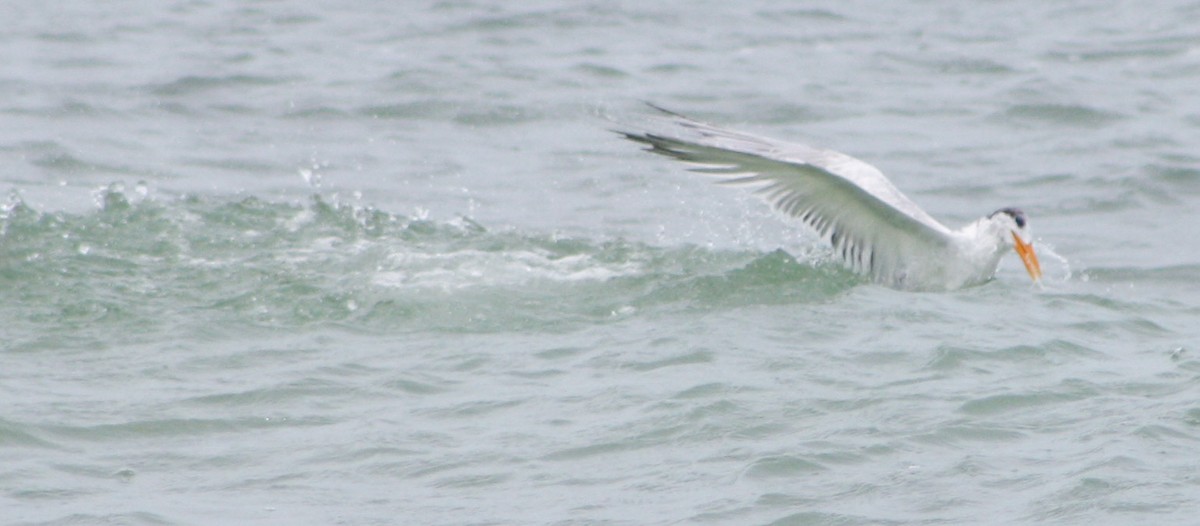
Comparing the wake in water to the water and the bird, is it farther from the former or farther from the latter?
the bird

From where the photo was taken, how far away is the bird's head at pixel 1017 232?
28.2 feet

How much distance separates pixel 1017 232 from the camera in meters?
8.63

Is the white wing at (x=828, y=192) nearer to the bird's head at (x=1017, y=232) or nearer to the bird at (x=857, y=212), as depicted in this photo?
the bird at (x=857, y=212)

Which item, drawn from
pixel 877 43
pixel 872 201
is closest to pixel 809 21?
pixel 877 43

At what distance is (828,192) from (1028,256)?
1.02 metres

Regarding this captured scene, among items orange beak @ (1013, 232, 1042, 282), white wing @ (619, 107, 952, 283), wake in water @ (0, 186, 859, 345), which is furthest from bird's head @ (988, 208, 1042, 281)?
wake in water @ (0, 186, 859, 345)

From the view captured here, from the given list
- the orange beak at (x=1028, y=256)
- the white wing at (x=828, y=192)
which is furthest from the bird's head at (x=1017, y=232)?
the white wing at (x=828, y=192)

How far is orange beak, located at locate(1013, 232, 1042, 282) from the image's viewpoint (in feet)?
28.3

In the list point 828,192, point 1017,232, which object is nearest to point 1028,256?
point 1017,232

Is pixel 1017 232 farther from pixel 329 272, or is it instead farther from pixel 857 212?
pixel 329 272

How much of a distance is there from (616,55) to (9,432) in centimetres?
962

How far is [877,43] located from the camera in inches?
627

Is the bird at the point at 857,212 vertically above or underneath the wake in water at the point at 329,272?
above

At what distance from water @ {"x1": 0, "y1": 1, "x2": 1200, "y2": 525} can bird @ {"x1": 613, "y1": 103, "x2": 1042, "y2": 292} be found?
152mm
